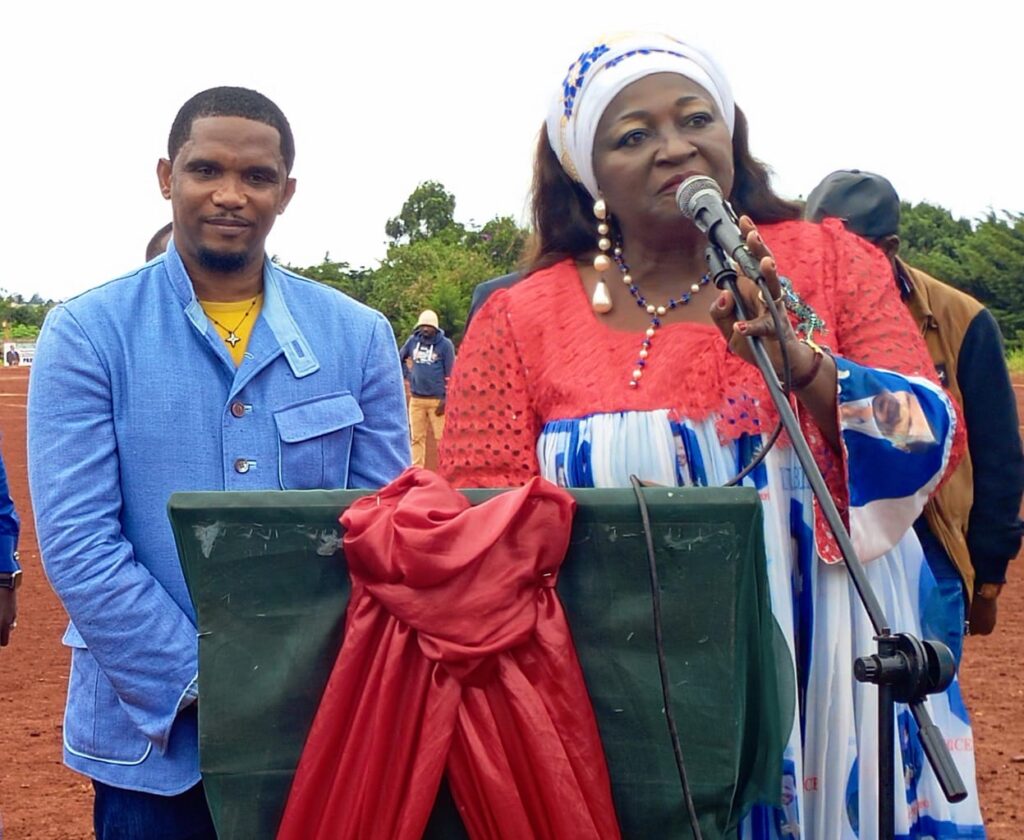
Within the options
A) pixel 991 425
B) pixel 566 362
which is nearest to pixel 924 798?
pixel 566 362

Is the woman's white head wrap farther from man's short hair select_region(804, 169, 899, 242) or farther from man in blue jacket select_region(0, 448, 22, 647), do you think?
man in blue jacket select_region(0, 448, 22, 647)

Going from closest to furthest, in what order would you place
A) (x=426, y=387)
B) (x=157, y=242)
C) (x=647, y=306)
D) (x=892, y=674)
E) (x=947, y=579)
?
(x=892, y=674)
(x=647, y=306)
(x=947, y=579)
(x=157, y=242)
(x=426, y=387)

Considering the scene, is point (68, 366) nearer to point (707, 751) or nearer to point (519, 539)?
point (519, 539)

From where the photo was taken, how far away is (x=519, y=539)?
175cm

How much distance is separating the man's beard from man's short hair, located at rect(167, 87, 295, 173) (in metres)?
0.23

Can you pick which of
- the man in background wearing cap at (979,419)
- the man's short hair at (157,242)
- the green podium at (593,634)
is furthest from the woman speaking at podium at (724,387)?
the man's short hair at (157,242)

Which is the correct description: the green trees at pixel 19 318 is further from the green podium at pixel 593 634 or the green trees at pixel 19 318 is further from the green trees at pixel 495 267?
the green podium at pixel 593 634

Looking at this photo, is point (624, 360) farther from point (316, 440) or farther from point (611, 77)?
point (316, 440)

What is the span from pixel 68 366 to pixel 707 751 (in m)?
1.45

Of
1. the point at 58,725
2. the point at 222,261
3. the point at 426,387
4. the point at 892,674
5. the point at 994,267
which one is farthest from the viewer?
the point at 994,267

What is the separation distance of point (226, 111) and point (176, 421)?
25.4 inches

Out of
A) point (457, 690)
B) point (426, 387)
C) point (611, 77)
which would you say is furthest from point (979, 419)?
point (426, 387)

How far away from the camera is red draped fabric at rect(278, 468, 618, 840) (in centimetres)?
174

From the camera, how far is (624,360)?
8.12 feet
